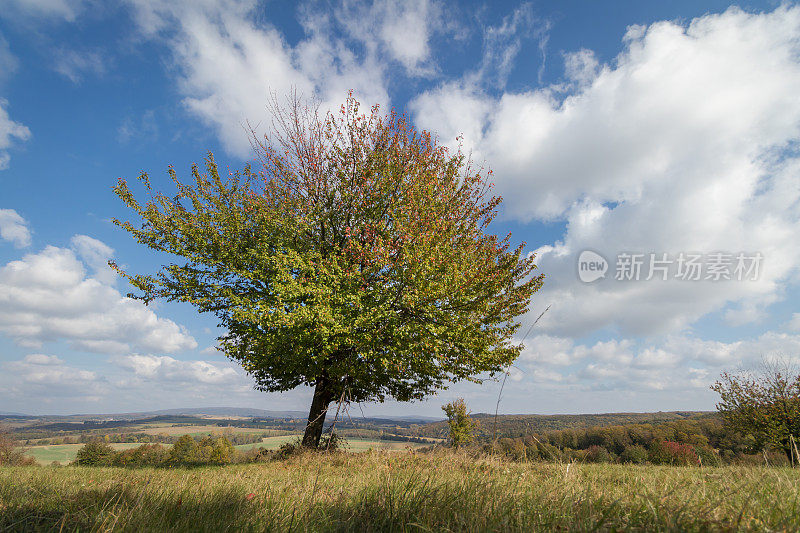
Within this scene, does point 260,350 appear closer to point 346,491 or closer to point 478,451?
point 478,451

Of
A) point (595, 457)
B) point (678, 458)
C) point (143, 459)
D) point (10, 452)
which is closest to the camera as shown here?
point (678, 458)

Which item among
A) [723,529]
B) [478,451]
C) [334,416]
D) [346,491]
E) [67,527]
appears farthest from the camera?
[478,451]

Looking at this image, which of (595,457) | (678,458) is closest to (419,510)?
(678,458)

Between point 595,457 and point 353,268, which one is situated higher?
point 353,268

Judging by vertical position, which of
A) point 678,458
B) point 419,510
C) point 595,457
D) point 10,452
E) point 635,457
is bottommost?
point 10,452

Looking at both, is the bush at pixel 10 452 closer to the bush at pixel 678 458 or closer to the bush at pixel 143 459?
the bush at pixel 143 459

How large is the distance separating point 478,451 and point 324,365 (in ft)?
25.7

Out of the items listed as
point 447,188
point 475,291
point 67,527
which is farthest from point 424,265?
point 67,527

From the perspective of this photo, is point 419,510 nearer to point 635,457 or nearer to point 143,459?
point 635,457

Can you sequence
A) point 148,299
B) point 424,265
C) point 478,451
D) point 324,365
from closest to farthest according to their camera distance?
1. point 478,451
2. point 424,265
3. point 148,299
4. point 324,365

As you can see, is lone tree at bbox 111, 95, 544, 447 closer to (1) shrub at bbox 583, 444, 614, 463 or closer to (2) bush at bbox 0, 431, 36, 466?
(1) shrub at bbox 583, 444, 614, 463

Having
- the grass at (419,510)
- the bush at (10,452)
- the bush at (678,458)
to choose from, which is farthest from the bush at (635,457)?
the bush at (10,452)

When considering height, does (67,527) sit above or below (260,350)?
below

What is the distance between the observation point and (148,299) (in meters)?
12.5
